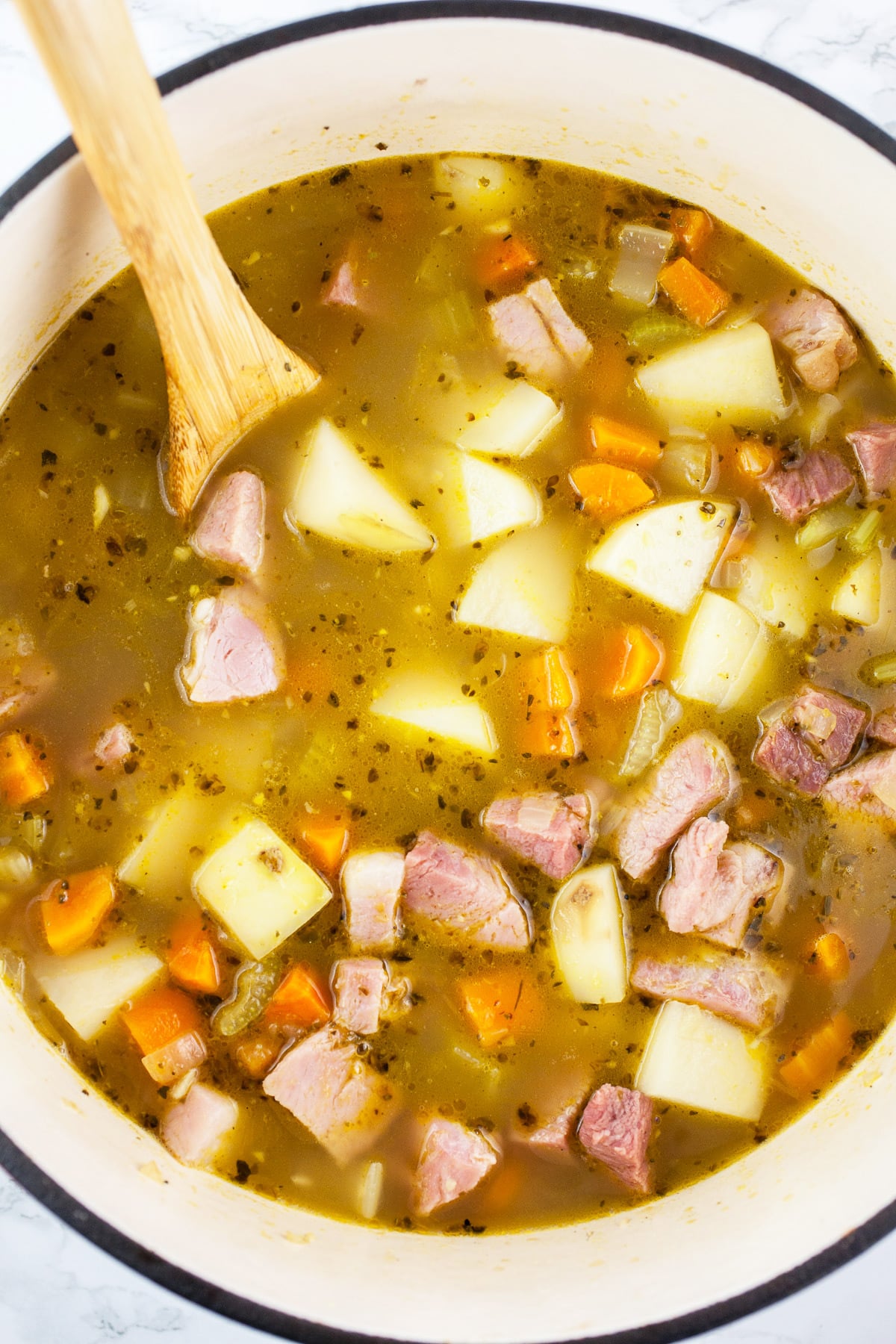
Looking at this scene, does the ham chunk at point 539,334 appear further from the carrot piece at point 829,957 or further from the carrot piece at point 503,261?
the carrot piece at point 829,957

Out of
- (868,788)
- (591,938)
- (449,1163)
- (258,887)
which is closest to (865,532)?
(868,788)

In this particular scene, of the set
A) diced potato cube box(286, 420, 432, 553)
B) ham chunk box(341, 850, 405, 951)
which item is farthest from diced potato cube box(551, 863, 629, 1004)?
diced potato cube box(286, 420, 432, 553)

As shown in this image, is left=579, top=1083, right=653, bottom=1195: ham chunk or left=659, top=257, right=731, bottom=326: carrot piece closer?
left=579, top=1083, right=653, bottom=1195: ham chunk

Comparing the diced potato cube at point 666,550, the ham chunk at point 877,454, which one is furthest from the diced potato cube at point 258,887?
the ham chunk at point 877,454

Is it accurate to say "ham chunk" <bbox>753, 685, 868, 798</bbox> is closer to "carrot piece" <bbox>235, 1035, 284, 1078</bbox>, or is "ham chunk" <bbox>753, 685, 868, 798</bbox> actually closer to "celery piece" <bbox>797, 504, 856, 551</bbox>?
"celery piece" <bbox>797, 504, 856, 551</bbox>

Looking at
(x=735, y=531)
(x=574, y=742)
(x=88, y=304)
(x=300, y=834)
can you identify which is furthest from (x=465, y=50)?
(x=300, y=834)

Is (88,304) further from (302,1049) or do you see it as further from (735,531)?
(302,1049)
